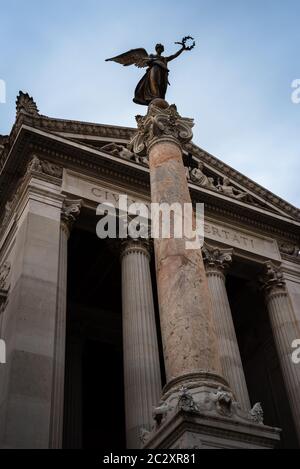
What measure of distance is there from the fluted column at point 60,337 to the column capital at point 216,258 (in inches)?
212

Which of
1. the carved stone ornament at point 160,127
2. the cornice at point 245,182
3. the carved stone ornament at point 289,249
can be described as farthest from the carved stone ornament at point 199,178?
the carved stone ornament at point 160,127

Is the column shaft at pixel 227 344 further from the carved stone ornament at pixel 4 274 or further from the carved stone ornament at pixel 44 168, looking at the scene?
the carved stone ornament at pixel 4 274

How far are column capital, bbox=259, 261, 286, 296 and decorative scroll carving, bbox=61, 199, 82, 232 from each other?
8424mm

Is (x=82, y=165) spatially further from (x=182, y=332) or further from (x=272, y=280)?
(x=182, y=332)

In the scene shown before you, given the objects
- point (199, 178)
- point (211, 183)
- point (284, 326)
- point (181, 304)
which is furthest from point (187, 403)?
point (211, 183)

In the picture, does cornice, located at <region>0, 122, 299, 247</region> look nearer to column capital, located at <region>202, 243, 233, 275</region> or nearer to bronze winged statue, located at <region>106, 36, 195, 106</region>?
column capital, located at <region>202, 243, 233, 275</region>

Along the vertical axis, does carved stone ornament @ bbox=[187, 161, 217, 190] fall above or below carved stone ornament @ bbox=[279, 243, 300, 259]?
above

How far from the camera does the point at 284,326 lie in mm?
23062

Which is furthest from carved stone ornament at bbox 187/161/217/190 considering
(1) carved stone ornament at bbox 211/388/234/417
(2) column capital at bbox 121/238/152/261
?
(1) carved stone ornament at bbox 211/388/234/417

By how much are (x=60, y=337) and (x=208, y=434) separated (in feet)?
29.1

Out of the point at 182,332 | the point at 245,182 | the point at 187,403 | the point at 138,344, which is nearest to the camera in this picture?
the point at 187,403

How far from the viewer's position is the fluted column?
1512 cm

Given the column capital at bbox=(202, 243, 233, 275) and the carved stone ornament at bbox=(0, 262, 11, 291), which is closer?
the carved stone ornament at bbox=(0, 262, 11, 291)
